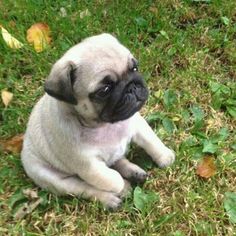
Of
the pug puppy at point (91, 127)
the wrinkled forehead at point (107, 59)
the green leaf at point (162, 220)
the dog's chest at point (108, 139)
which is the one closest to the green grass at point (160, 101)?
the green leaf at point (162, 220)

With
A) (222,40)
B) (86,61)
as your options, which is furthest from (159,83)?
(86,61)

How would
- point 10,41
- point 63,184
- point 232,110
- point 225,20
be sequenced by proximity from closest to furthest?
point 63,184
point 232,110
point 10,41
point 225,20

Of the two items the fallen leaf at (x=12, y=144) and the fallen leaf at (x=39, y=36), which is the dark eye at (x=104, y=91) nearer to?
the fallen leaf at (x=12, y=144)

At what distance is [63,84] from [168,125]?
1.16m

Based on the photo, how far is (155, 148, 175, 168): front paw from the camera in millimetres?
A: 3836

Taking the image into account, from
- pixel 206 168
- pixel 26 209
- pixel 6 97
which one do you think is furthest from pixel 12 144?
pixel 206 168

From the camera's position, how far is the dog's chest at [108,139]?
11.3ft

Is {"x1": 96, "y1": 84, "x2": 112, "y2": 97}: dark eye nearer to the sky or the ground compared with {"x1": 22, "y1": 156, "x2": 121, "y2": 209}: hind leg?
nearer to the sky

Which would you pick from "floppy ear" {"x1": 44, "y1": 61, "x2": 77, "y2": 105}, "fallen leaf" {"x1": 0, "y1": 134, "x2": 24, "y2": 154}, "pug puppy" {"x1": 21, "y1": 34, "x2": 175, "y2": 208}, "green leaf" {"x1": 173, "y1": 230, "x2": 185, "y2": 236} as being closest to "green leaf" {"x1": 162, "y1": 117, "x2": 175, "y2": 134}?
"pug puppy" {"x1": 21, "y1": 34, "x2": 175, "y2": 208}

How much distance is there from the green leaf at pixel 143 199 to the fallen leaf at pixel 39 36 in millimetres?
1498

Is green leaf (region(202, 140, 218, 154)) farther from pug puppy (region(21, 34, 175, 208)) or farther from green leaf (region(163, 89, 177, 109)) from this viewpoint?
green leaf (region(163, 89, 177, 109))

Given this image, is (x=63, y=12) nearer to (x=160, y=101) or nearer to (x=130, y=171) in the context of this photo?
(x=160, y=101)

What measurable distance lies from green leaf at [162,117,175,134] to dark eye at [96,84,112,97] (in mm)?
1025

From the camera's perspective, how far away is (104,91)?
3.18m
